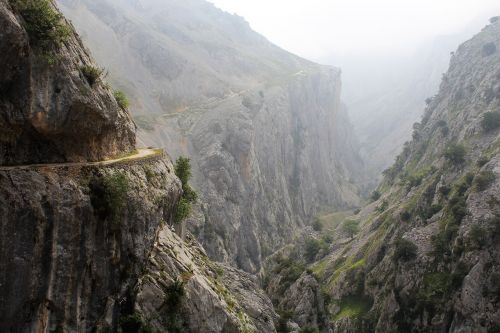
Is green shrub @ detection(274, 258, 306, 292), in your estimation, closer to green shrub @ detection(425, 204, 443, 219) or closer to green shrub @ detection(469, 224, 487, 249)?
green shrub @ detection(425, 204, 443, 219)

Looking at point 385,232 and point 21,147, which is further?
point 385,232

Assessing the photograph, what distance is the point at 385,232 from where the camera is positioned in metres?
82.4

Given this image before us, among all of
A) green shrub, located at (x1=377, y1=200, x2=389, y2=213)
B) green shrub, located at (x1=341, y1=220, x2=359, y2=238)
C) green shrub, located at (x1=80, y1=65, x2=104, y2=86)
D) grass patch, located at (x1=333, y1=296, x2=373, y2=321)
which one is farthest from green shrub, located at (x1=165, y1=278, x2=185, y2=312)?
green shrub, located at (x1=377, y1=200, x2=389, y2=213)

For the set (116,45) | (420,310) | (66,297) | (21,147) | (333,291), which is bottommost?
(333,291)

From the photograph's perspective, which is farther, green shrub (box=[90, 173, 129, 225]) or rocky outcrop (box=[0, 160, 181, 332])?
green shrub (box=[90, 173, 129, 225])

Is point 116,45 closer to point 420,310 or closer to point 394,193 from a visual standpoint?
point 394,193

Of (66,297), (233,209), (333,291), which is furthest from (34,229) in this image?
(233,209)

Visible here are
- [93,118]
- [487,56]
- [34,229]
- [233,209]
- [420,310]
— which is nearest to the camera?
[34,229]

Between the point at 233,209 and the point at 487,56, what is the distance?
339 feet

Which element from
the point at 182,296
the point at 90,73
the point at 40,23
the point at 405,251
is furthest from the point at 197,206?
the point at 40,23

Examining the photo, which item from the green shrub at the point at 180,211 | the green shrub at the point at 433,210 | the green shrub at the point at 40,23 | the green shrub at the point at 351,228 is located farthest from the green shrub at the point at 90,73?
the green shrub at the point at 351,228

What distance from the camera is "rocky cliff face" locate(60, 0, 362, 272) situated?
10875cm

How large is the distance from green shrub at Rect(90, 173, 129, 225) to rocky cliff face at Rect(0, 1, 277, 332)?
0.22 ft

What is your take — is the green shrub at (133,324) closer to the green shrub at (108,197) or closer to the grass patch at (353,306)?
the green shrub at (108,197)
